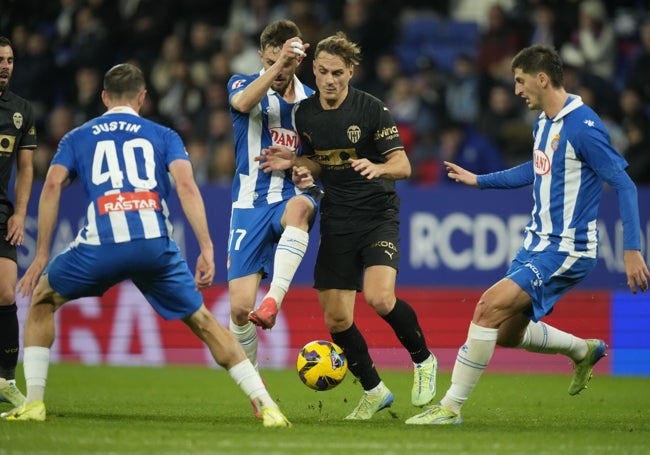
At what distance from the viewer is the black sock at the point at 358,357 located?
8.72m

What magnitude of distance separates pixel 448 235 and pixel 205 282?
697cm

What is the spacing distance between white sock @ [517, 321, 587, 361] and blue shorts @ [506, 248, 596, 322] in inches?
22.0

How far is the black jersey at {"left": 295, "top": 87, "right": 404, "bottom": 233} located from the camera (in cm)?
857

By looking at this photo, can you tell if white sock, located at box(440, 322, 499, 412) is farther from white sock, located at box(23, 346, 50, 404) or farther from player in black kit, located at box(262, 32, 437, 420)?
white sock, located at box(23, 346, 50, 404)

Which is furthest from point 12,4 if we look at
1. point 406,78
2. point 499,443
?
point 499,443

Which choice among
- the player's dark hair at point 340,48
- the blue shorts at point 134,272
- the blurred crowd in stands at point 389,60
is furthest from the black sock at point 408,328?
the blurred crowd in stands at point 389,60

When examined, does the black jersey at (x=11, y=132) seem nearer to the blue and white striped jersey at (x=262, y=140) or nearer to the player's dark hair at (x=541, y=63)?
the blue and white striped jersey at (x=262, y=140)

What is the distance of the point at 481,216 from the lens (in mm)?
13844

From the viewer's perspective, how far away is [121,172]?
7.39m

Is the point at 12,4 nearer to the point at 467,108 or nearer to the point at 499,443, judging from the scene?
the point at 467,108

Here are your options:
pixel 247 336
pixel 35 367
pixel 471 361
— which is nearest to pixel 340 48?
pixel 247 336

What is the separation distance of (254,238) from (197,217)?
4.72 ft

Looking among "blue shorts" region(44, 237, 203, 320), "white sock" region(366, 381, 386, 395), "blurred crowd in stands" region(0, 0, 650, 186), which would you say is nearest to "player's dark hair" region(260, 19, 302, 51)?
"blue shorts" region(44, 237, 203, 320)

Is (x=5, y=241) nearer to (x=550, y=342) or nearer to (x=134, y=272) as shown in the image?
(x=134, y=272)
